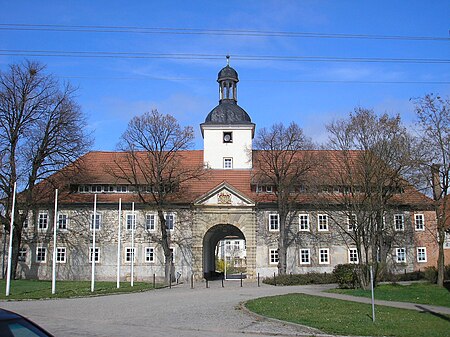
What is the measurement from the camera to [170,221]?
145 ft

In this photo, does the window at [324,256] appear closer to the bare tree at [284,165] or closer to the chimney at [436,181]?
the bare tree at [284,165]

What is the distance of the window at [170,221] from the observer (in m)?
43.9

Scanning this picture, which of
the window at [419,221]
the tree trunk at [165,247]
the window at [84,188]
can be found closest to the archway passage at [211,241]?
the tree trunk at [165,247]

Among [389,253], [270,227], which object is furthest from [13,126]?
[389,253]

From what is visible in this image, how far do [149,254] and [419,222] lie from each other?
2408 cm

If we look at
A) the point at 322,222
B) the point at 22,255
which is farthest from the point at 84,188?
the point at 322,222

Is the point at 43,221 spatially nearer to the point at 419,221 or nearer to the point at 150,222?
the point at 150,222

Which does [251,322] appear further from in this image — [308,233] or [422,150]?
[308,233]

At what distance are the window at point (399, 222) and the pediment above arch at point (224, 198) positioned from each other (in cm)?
1286

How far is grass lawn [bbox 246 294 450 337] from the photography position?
13250 mm

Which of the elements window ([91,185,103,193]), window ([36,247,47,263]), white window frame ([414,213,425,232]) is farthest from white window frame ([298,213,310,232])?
window ([36,247,47,263])

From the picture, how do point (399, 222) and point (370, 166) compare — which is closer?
point (370, 166)

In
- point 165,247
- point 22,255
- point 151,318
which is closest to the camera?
point 151,318

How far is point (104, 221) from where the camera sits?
44.0 metres
